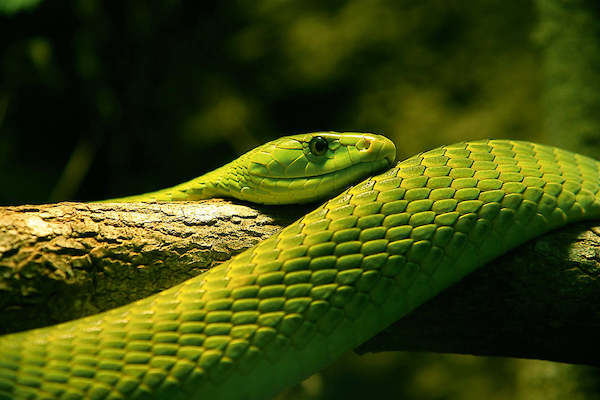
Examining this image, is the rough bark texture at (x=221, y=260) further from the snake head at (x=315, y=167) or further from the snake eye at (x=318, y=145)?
the snake eye at (x=318, y=145)

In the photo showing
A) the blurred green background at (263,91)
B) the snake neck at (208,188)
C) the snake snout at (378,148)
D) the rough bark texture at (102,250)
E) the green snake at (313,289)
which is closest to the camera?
the green snake at (313,289)

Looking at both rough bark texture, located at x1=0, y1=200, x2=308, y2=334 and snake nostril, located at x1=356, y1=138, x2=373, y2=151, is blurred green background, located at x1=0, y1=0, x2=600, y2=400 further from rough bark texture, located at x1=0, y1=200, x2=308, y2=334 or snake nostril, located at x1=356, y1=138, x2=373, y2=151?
rough bark texture, located at x1=0, y1=200, x2=308, y2=334

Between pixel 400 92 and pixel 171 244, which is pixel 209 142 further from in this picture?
pixel 171 244

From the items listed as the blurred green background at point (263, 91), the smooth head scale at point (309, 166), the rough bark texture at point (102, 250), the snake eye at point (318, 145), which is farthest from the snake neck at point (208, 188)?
the blurred green background at point (263, 91)

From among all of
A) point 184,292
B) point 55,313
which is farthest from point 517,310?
point 55,313

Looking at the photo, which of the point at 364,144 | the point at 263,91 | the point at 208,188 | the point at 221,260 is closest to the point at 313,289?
the point at 221,260
